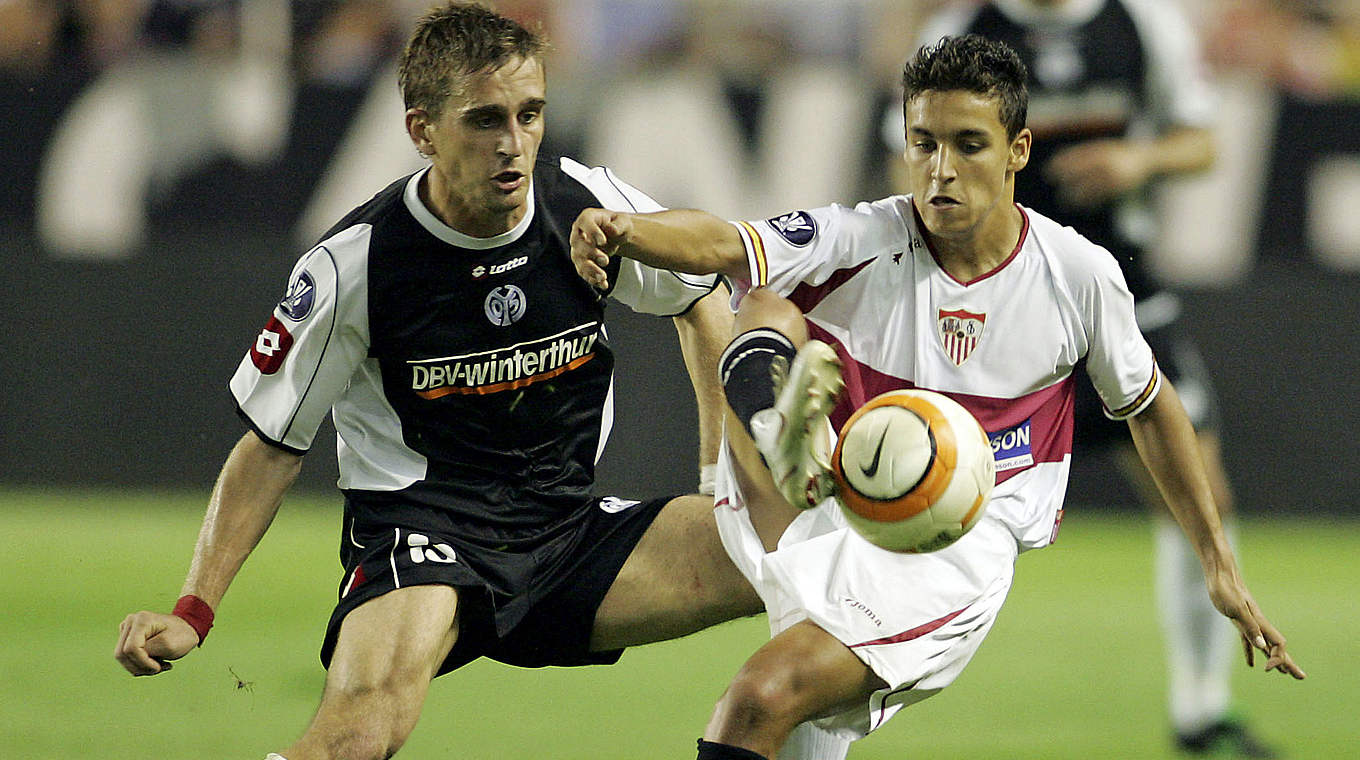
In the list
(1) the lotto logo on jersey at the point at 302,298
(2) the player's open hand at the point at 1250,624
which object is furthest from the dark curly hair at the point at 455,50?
(2) the player's open hand at the point at 1250,624

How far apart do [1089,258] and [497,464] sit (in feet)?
4.98

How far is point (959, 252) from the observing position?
4.15 m

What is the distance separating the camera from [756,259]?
3.95 m

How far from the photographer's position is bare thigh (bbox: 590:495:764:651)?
4.35 m

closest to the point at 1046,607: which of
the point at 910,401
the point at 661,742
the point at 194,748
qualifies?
the point at 661,742

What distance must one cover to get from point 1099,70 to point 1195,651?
2070mm

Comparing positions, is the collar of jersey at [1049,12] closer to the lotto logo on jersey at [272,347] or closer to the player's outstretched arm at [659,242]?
the player's outstretched arm at [659,242]

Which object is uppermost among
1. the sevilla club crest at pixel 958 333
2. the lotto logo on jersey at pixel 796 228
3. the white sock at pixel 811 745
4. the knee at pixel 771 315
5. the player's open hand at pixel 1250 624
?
the lotto logo on jersey at pixel 796 228

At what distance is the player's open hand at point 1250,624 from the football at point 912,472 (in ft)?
2.47

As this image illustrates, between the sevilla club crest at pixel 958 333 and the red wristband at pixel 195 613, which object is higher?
the sevilla club crest at pixel 958 333

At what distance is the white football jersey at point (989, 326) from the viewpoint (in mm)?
4098

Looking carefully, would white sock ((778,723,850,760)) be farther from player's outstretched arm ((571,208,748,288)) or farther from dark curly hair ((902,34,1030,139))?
dark curly hair ((902,34,1030,139))

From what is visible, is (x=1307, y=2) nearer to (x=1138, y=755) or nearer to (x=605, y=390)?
(x=1138, y=755)

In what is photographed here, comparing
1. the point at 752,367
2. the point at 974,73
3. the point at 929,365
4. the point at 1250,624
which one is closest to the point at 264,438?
the point at 752,367
